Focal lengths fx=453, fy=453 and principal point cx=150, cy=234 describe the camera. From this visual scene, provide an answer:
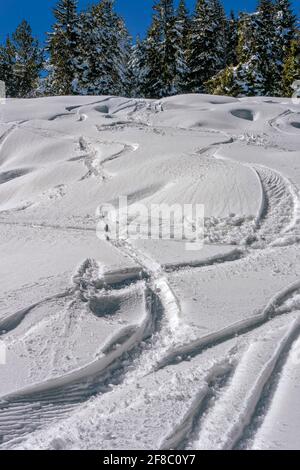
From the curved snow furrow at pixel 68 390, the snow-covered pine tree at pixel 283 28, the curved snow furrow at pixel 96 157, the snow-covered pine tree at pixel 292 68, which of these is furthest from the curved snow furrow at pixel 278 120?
the snow-covered pine tree at pixel 283 28

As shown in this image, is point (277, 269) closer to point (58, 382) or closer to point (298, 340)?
point (298, 340)

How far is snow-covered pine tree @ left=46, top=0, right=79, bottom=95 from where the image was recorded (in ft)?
87.0

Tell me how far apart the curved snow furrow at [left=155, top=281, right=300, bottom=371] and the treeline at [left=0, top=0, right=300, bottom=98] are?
20.8 meters

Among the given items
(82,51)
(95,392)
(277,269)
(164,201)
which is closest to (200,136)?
(164,201)

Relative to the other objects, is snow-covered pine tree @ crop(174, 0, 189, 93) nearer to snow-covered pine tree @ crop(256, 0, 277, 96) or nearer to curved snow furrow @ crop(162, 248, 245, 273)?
snow-covered pine tree @ crop(256, 0, 277, 96)

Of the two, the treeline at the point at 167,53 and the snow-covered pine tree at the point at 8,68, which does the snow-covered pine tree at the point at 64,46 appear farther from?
the snow-covered pine tree at the point at 8,68

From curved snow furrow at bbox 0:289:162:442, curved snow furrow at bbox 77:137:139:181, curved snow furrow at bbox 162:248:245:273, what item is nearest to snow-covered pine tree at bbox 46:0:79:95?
curved snow furrow at bbox 77:137:139:181

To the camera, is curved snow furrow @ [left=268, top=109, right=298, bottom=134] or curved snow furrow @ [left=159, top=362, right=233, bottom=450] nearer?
curved snow furrow @ [left=159, top=362, right=233, bottom=450]

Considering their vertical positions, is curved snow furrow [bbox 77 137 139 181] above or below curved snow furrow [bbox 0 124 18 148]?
below

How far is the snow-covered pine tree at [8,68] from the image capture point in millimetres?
34500

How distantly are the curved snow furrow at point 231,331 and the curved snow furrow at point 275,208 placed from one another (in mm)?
1209

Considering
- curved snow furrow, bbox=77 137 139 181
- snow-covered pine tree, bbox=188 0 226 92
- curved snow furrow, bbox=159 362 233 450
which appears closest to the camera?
curved snow furrow, bbox=159 362 233 450
